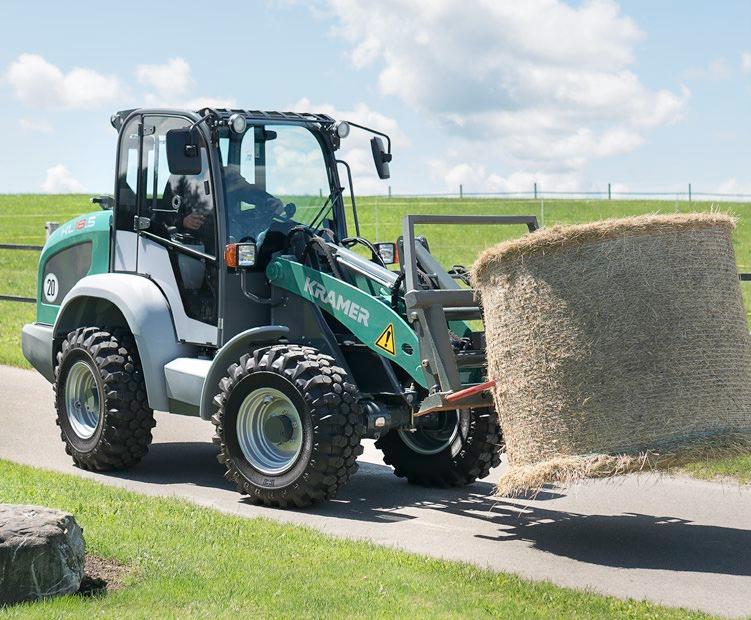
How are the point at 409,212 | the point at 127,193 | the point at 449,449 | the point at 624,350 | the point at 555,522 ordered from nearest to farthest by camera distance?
the point at 624,350 < the point at 555,522 < the point at 449,449 < the point at 127,193 < the point at 409,212

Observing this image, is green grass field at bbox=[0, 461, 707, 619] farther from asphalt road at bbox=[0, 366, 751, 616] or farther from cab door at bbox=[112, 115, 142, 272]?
cab door at bbox=[112, 115, 142, 272]

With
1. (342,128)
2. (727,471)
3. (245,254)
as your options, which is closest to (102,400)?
(245,254)

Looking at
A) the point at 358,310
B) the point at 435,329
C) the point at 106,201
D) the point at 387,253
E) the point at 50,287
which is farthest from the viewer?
the point at 50,287

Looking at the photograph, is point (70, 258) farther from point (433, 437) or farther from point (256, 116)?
point (433, 437)

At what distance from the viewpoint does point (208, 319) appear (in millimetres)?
9805

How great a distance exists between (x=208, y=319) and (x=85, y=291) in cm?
130

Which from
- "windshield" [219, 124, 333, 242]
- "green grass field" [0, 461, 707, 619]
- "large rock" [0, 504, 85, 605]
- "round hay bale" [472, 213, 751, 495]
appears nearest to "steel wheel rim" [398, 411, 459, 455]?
"windshield" [219, 124, 333, 242]

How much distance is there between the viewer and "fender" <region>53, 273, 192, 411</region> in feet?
32.4

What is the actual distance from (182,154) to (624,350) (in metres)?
3.73

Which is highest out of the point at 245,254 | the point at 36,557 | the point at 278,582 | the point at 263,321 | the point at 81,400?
the point at 245,254

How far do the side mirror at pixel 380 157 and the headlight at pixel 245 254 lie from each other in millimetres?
1600

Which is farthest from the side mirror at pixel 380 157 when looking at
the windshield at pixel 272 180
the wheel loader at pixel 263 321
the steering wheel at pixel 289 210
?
the steering wheel at pixel 289 210

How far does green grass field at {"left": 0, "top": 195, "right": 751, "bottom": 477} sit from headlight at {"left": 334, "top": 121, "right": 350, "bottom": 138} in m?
7.41

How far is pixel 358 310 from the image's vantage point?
8938mm
